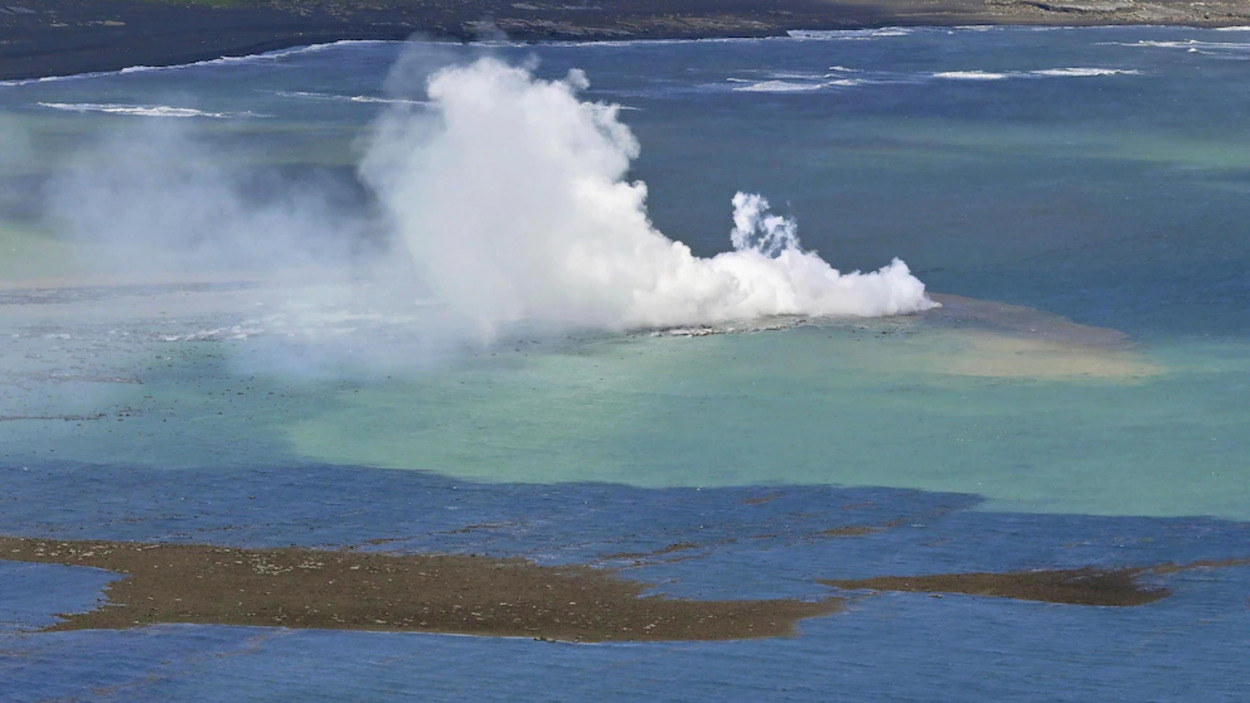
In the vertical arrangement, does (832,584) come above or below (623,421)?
below

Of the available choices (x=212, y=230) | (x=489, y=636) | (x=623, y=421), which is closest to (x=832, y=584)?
(x=489, y=636)

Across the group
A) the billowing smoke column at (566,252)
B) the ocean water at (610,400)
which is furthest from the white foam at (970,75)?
the billowing smoke column at (566,252)

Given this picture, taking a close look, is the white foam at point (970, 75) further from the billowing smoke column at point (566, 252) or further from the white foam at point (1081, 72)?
the billowing smoke column at point (566, 252)

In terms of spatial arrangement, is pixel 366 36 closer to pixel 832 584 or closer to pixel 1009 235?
pixel 1009 235

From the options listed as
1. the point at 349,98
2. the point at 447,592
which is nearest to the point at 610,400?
the point at 447,592

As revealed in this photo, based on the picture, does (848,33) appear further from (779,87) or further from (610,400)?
(610,400)

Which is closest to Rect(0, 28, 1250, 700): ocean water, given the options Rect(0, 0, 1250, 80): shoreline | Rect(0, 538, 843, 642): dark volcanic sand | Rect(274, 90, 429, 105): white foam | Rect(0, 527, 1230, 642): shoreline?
Rect(0, 527, 1230, 642): shoreline

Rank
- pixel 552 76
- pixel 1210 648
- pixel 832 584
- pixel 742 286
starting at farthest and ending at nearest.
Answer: pixel 552 76 → pixel 742 286 → pixel 832 584 → pixel 1210 648
